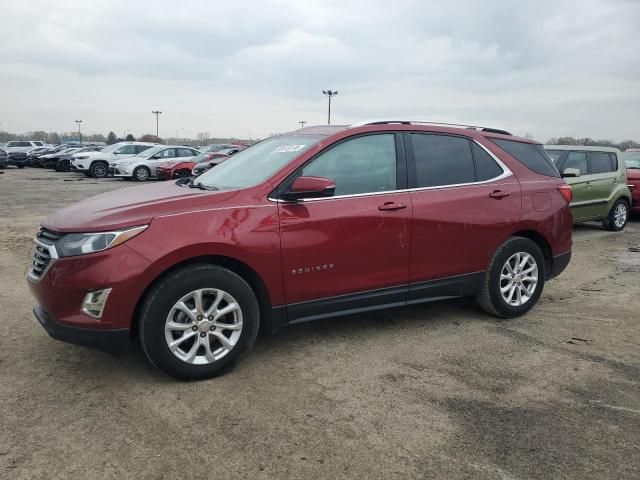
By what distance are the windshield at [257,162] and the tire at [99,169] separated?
22566 mm

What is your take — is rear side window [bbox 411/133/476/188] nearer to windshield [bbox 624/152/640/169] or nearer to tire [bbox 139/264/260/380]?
tire [bbox 139/264/260/380]

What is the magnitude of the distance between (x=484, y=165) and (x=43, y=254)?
11.8ft

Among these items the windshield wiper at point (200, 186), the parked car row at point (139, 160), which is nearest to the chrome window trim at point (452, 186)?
the windshield wiper at point (200, 186)

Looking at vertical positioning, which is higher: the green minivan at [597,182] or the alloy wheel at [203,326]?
the green minivan at [597,182]

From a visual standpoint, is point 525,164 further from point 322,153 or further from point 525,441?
point 525,441

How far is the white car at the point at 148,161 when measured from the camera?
22.5 meters

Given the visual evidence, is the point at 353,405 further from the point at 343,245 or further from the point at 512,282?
the point at 512,282

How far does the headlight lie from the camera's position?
3291 millimetres

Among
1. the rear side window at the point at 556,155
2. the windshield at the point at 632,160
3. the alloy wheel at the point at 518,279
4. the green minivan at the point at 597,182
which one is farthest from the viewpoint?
the windshield at the point at 632,160

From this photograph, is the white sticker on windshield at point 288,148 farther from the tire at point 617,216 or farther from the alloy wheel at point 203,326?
the tire at point 617,216

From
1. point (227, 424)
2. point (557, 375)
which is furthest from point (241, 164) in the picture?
point (557, 375)

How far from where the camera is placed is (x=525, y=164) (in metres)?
5.10

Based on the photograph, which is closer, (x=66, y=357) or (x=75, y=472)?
(x=75, y=472)

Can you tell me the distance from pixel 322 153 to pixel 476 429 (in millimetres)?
2172
